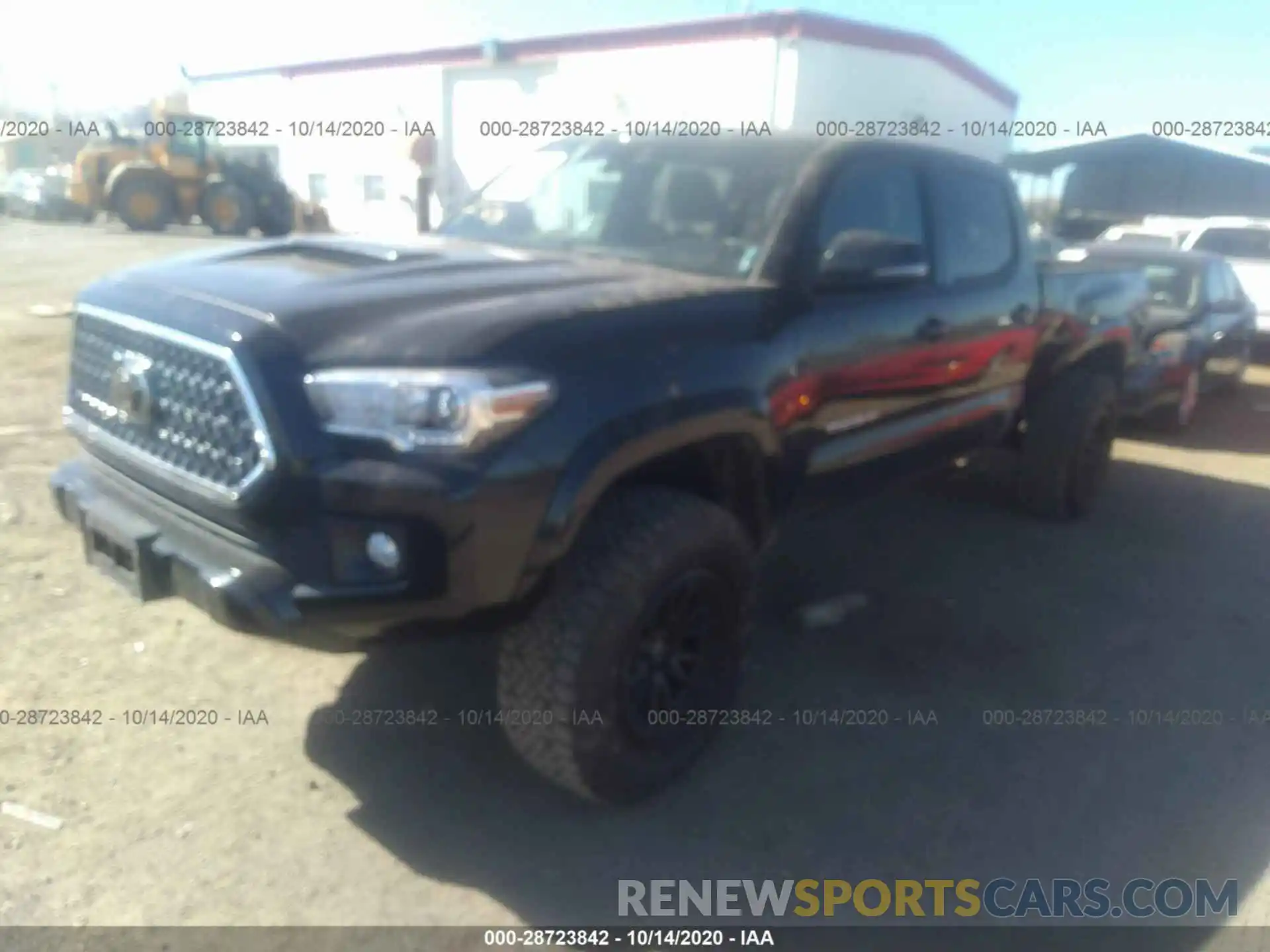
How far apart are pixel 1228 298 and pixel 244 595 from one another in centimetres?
967

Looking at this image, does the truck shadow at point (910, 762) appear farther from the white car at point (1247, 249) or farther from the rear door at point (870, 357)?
the white car at point (1247, 249)

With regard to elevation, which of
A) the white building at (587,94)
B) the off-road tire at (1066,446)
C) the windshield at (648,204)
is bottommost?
the off-road tire at (1066,446)

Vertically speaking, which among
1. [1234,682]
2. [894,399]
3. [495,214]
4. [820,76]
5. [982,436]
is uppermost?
[820,76]

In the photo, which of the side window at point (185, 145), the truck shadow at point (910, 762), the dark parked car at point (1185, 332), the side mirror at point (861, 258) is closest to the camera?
the truck shadow at point (910, 762)

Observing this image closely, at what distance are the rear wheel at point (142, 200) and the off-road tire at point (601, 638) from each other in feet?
77.9

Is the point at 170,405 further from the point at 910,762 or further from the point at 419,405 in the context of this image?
the point at 910,762

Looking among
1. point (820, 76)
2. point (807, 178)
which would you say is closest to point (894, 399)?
point (807, 178)

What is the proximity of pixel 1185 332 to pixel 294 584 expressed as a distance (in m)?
7.91

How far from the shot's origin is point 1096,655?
4.28 m

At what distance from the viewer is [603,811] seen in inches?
121

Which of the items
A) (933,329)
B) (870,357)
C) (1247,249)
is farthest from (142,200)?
(870,357)

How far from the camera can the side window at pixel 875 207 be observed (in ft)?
12.0

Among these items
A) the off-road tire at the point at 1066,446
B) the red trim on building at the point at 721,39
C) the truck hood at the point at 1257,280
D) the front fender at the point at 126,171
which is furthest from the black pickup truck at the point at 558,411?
the front fender at the point at 126,171

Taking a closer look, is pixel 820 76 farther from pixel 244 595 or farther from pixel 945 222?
pixel 244 595
